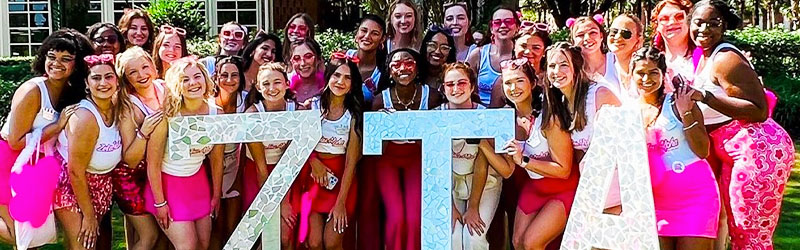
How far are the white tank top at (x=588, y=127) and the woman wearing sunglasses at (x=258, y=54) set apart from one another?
71.2 inches

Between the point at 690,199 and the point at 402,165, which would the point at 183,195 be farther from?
the point at 690,199

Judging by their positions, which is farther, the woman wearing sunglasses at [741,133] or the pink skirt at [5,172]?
the pink skirt at [5,172]

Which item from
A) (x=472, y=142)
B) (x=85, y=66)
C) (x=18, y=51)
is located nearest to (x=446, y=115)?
(x=472, y=142)

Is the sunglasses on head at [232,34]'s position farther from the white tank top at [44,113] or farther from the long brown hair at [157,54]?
the white tank top at [44,113]

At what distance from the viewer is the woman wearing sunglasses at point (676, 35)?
4109mm

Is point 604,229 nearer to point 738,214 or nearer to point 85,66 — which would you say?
point 738,214

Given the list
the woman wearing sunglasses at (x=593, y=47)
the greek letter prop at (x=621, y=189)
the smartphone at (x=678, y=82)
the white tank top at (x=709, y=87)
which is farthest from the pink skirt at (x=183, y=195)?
the white tank top at (x=709, y=87)

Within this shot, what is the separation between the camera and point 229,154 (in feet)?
14.7

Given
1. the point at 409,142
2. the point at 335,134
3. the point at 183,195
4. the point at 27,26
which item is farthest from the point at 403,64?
the point at 27,26

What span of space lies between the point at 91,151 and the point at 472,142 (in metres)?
1.81

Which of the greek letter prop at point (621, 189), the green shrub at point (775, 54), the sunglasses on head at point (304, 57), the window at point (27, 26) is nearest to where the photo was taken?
the greek letter prop at point (621, 189)

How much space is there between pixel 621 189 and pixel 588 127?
0.37 meters

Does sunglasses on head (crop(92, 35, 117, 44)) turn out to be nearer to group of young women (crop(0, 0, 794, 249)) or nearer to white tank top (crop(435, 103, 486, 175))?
group of young women (crop(0, 0, 794, 249))

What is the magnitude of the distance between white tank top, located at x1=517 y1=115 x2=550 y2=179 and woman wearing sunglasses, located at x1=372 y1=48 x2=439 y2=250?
1.85 ft
